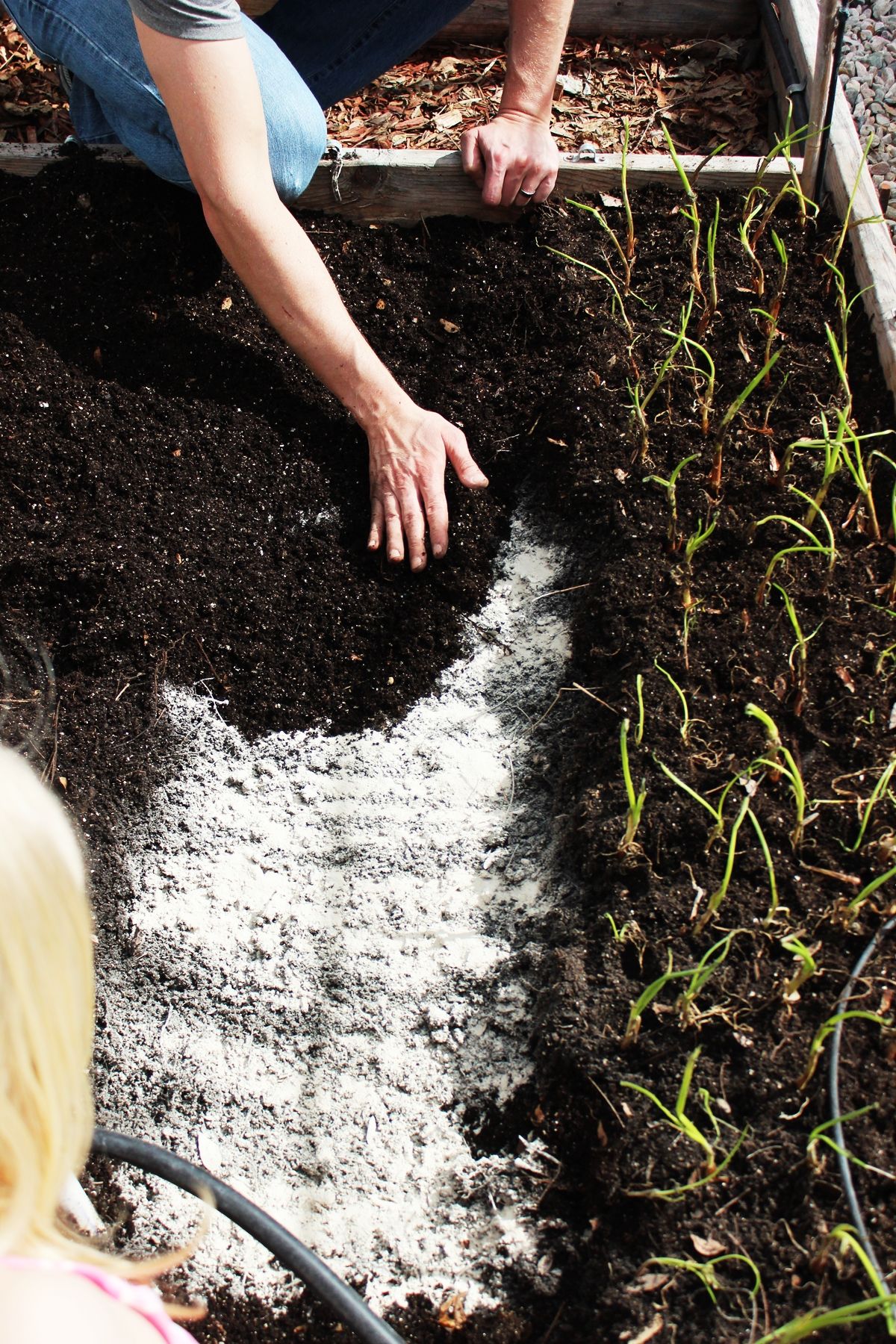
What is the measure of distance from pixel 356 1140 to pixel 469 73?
2.90m

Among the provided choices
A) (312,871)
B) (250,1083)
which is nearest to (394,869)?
(312,871)

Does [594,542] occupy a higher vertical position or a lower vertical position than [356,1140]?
higher

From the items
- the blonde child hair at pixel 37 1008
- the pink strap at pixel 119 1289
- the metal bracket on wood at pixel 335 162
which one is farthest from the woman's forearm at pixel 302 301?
the pink strap at pixel 119 1289

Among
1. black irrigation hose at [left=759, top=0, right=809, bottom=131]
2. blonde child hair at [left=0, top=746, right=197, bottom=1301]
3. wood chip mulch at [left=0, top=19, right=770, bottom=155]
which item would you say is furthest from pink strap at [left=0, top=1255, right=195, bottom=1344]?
wood chip mulch at [left=0, top=19, right=770, bottom=155]

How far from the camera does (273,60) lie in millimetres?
2289

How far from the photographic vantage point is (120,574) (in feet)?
7.02

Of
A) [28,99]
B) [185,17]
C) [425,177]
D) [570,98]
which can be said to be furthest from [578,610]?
[28,99]

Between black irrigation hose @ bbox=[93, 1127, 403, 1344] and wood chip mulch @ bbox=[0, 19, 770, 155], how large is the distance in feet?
8.62

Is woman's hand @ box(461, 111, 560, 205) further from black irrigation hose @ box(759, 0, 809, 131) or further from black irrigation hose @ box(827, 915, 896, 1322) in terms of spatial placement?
black irrigation hose @ box(827, 915, 896, 1322)

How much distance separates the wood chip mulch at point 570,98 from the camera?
289 centimetres

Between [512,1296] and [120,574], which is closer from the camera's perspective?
[512,1296]

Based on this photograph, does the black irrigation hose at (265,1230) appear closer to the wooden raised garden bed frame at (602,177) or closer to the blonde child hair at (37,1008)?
the blonde child hair at (37,1008)

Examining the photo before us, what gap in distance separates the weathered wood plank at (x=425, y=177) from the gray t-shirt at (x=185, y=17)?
27.0 inches

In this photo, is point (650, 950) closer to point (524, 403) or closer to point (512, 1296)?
point (512, 1296)
